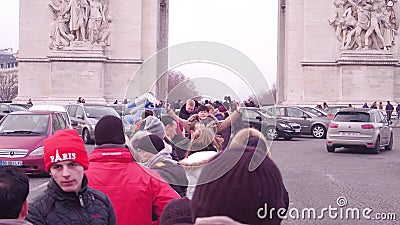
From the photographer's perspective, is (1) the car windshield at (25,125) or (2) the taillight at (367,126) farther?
(2) the taillight at (367,126)

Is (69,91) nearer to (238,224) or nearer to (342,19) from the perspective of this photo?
(342,19)

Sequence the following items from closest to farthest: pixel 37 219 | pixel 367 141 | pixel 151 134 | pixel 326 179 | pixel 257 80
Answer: pixel 257 80 → pixel 37 219 → pixel 151 134 → pixel 326 179 → pixel 367 141

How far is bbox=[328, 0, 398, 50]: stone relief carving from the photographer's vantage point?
27672 millimetres

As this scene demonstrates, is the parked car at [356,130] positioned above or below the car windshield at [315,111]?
below

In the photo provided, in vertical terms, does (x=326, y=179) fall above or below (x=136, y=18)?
below

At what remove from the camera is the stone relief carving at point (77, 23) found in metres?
27.4

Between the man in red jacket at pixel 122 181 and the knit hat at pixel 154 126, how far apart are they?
0.62 feet

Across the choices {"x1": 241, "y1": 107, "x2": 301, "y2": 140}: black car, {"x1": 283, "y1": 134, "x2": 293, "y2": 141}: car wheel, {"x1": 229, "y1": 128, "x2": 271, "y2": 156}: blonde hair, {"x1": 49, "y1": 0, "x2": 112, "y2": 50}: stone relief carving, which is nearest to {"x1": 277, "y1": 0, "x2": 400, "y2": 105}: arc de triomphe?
{"x1": 283, "y1": 134, "x2": 293, "y2": 141}: car wheel

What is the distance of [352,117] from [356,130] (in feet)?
1.55

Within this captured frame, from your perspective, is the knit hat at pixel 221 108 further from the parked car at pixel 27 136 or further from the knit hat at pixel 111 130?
the parked car at pixel 27 136

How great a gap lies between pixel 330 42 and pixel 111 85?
925 centimetres

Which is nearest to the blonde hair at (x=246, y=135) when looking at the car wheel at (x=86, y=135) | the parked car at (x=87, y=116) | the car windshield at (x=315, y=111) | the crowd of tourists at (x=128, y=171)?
the crowd of tourists at (x=128, y=171)

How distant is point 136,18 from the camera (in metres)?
29.1

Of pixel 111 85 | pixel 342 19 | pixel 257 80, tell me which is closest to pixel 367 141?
pixel 342 19
